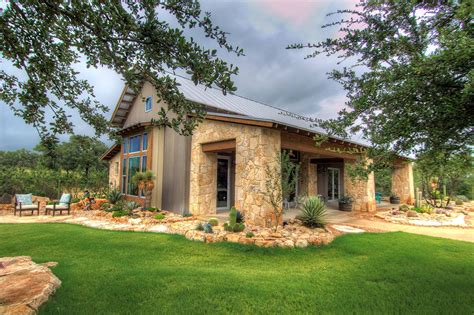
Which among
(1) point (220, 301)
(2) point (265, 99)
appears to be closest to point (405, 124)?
(1) point (220, 301)

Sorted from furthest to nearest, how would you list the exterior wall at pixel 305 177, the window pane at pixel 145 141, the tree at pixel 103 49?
the exterior wall at pixel 305 177 < the window pane at pixel 145 141 < the tree at pixel 103 49

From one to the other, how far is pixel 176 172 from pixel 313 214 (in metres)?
5.77

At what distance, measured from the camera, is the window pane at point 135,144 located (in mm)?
12938

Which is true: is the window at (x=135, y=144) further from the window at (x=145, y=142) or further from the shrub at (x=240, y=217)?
the shrub at (x=240, y=217)

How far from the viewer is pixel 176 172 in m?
10.3

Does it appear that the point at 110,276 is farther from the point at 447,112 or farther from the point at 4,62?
the point at 447,112

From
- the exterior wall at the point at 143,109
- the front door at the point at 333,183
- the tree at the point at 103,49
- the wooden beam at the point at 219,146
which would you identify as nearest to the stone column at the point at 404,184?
the front door at the point at 333,183

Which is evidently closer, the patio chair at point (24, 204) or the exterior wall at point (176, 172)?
the exterior wall at point (176, 172)

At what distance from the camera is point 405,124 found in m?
3.00

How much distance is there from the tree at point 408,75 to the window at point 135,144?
1113 centimetres

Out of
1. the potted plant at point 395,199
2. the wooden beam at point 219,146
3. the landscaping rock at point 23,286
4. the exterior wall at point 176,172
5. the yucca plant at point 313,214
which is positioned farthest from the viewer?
the potted plant at point 395,199

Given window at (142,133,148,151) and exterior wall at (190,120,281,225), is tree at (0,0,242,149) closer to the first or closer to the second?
exterior wall at (190,120,281,225)

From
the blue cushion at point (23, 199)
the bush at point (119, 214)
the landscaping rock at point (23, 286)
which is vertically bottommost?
the landscaping rock at point (23, 286)

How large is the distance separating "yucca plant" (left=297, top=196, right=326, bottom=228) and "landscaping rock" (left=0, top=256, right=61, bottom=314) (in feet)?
19.9
